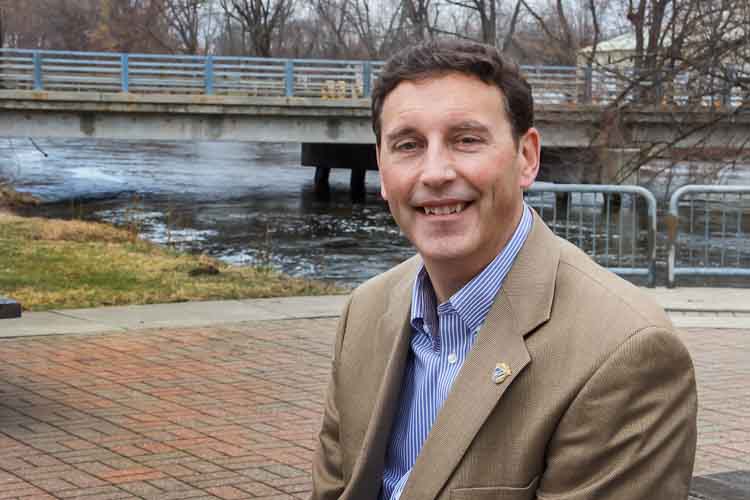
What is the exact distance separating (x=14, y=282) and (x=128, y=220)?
14.2m

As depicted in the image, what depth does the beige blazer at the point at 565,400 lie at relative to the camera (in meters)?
2.12

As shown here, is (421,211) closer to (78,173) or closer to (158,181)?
(158,181)

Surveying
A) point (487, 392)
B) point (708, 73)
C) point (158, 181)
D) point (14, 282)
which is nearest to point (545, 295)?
point (487, 392)

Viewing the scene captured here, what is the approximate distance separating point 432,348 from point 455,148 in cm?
43

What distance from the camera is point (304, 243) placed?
23562 millimetres

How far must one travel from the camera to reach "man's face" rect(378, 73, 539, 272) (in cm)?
229

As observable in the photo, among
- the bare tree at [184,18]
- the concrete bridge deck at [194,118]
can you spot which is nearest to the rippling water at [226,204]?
the concrete bridge deck at [194,118]

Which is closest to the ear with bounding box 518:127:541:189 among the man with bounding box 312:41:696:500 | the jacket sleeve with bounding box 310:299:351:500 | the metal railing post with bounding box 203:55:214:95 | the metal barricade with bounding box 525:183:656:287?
the man with bounding box 312:41:696:500

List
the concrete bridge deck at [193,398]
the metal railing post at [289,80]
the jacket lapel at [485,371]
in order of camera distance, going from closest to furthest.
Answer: the jacket lapel at [485,371] < the concrete bridge deck at [193,398] < the metal railing post at [289,80]

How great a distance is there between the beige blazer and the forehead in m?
0.28

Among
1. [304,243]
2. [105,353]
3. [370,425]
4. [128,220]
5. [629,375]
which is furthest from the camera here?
[128,220]

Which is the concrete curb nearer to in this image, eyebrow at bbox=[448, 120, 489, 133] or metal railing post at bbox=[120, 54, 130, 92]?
eyebrow at bbox=[448, 120, 489, 133]

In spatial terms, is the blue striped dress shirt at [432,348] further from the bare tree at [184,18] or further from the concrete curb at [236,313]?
the bare tree at [184,18]

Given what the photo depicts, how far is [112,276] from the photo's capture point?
13.0 metres
